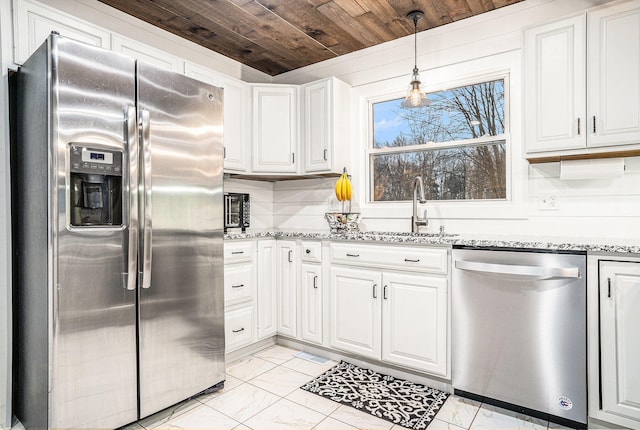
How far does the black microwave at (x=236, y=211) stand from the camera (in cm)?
312

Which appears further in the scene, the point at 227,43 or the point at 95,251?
the point at 227,43

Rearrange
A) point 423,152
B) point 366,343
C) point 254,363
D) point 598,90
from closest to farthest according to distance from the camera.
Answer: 1. point 598,90
2. point 366,343
3. point 254,363
4. point 423,152

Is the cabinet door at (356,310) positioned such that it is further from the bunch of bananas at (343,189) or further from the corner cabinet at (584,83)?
the corner cabinet at (584,83)

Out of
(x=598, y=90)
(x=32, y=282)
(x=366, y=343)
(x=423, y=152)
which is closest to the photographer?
(x=32, y=282)

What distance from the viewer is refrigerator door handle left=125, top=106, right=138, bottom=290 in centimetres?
187

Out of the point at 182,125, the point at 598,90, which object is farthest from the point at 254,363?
the point at 598,90

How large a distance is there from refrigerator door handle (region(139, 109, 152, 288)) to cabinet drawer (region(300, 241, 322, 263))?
1.28 meters

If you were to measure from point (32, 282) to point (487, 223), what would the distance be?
272cm

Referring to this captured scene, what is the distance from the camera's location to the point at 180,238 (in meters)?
2.11

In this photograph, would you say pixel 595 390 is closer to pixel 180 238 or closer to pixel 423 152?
pixel 423 152

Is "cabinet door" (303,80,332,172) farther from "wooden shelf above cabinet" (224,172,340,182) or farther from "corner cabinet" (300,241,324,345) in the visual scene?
"corner cabinet" (300,241,324,345)

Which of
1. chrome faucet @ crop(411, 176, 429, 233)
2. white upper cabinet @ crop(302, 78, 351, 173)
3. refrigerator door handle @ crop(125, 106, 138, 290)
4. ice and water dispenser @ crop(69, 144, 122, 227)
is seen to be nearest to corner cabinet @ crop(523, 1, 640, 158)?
chrome faucet @ crop(411, 176, 429, 233)

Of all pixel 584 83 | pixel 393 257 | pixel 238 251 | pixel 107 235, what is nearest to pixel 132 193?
pixel 107 235

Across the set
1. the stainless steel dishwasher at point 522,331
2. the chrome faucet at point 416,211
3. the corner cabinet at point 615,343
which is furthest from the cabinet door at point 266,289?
the corner cabinet at point 615,343
